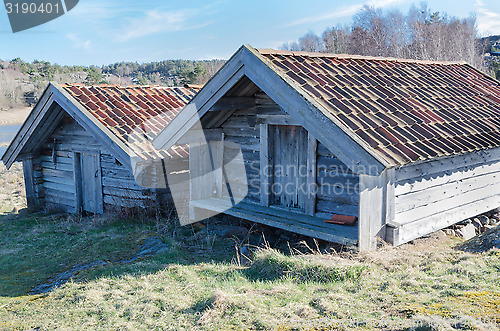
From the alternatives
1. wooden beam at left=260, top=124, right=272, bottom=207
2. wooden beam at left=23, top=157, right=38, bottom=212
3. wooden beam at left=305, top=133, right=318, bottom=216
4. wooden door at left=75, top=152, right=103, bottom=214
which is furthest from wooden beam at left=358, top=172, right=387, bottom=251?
wooden beam at left=23, top=157, right=38, bottom=212

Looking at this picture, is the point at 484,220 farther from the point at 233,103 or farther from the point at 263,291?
the point at 263,291

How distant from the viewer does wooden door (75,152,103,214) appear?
11648mm

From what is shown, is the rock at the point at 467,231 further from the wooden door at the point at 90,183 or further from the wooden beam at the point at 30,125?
the wooden beam at the point at 30,125

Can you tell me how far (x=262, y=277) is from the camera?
5672 millimetres

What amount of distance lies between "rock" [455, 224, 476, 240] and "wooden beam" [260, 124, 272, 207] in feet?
11.2

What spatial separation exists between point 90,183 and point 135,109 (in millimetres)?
2376

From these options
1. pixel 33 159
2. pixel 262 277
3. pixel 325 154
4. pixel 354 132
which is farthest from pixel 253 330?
pixel 33 159

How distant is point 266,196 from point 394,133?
2674mm

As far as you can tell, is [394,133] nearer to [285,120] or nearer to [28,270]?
[285,120]

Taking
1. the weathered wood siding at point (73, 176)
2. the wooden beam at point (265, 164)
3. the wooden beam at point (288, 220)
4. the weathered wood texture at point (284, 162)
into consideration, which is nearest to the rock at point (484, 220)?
the weathered wood texture at point (284, 162)

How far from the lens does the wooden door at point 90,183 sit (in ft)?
38.2

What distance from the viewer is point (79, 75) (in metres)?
91.2

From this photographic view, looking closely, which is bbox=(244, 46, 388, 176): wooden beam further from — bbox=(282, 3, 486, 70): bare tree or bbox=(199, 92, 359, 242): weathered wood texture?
bbox=(282, 3, 486, 70): bare tree

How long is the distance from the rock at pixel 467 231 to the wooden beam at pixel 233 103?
431 cm
